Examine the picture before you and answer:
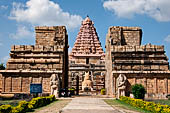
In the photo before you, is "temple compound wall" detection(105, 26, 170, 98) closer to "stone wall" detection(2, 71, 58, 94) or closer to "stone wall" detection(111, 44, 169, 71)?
"stone wall" detection(111, 44, 169, 71)

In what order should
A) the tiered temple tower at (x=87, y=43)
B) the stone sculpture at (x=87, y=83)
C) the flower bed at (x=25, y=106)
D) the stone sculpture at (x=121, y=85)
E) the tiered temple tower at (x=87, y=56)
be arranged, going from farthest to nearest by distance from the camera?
1. the tiered temple tower at (x=87, y=43)
2. the tiered temple tower at (x=87, y=56)
3. the stone sculpture at (x=87, y=83)
4. the stone sculpture at (x=121, y=85)
5. the flower bed at (x=25, y=106)

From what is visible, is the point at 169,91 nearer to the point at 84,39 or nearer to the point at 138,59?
the point at 138,59

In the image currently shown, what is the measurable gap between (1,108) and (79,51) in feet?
174

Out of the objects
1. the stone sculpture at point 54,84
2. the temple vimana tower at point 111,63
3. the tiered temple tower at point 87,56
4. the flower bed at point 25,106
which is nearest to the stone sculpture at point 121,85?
the temple vimana tower at point 111,63

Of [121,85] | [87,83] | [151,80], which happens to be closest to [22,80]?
[121,85]

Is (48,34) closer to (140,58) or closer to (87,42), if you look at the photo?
(140,58)

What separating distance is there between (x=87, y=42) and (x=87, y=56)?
720 cm

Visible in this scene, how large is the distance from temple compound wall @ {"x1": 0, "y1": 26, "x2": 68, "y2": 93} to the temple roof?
3207 centimetres

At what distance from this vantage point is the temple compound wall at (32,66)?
2725cm

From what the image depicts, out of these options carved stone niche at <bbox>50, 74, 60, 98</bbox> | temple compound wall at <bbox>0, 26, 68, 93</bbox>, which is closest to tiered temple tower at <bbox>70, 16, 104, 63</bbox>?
temple compound wall at <bbox>0, 26, 68, 93</bbox>

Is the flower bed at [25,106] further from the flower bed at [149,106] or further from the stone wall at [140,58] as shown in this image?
the stone wall at [140,58]

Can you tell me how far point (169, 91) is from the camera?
88.5 feet

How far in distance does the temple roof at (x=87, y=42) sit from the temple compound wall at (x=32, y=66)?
32.1 m

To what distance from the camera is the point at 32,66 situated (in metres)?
28.1
